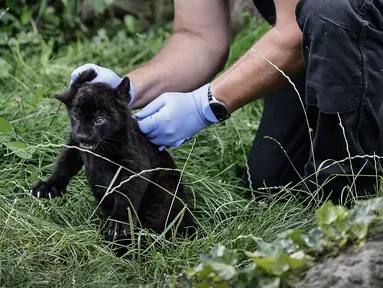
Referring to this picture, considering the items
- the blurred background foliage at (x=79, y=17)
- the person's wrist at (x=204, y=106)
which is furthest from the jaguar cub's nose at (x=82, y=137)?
the blurred background foliage at (x=79, y=17)

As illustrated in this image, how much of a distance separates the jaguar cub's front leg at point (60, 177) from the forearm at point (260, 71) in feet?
2.06

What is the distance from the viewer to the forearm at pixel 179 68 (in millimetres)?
3451

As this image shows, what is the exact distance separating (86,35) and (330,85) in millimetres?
3636

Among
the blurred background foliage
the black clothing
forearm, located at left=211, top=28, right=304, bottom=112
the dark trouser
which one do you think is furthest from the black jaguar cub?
the blurred background foliage

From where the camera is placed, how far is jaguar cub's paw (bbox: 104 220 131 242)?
2.81 metres

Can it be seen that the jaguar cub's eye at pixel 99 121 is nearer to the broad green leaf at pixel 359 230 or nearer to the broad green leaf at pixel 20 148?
the broad green leaf at pixel 20 148

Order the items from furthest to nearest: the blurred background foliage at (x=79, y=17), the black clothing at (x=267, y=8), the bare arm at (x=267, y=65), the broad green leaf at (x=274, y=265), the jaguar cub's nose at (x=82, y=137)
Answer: the blurred background foliage at (x=79, y=17) → the black clothing at (x=267, y=8) → the bare arm at (x=267, y=65) → the jaguar cub's nose at (x=82, y=137) → the broad green leaf at (x=274, y=265)

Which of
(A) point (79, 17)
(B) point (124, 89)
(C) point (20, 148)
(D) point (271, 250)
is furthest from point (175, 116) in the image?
(A) point (79, 17)

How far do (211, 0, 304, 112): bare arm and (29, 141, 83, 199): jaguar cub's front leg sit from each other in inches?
24.8

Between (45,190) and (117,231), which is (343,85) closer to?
(117,231)

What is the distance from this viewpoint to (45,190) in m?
2.83

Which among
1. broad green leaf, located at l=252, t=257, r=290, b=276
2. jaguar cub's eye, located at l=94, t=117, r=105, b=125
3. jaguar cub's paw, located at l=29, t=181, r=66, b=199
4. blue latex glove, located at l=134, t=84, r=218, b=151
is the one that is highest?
broad green leaf, located at l=252, t=257, r=290, b=276

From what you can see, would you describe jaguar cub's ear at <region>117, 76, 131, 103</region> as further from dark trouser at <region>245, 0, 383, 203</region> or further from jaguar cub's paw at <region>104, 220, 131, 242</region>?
dark trouser at <region>245, 0, 383, 203</region>

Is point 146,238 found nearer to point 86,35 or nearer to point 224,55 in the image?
point 224,55
